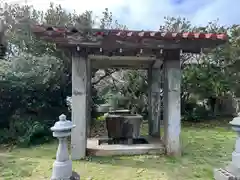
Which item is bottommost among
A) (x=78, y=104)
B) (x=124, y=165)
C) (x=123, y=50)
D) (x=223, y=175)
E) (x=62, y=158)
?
(x=124, y=165)

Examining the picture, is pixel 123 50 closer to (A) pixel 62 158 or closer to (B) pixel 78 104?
(B) pixel 78 104

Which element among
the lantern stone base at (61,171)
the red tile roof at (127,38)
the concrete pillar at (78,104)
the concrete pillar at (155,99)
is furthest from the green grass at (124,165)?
the red tile roof at (127,38)

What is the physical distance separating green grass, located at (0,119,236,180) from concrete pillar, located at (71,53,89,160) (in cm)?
34

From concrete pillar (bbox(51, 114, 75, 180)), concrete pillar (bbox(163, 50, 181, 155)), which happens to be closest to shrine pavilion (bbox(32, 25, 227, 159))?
concrete pillar (bbox(163, 50, 181, 155))

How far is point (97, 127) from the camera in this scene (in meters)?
9.23

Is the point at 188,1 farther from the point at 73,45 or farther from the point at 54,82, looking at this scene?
the point at 54,82

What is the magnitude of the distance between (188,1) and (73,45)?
15.0ft

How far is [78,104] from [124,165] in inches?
66.1

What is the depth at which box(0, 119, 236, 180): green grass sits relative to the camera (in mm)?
4066

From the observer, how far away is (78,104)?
5.11 metres

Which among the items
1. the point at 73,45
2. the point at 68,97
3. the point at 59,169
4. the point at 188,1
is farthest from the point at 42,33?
the point at 188,1

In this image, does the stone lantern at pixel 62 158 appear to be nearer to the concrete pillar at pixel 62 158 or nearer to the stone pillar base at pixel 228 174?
the concrete pillar at pixel 62 158

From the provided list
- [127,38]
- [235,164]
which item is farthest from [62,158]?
[127,38]

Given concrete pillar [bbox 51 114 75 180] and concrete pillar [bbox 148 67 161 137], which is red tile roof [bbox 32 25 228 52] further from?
concrete pillar [bbox 148 67 161 137]
